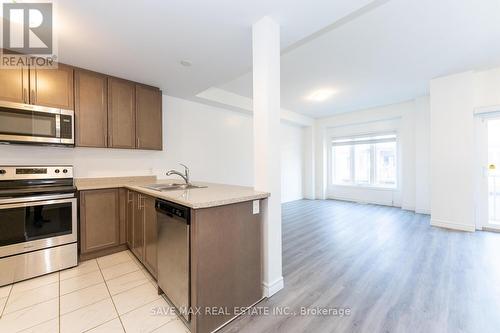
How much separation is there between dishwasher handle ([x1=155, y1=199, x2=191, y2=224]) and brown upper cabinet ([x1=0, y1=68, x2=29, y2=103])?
7.19 ft

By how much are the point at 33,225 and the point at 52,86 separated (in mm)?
1675

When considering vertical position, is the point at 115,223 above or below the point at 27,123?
below

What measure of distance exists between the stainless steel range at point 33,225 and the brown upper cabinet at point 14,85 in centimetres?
80

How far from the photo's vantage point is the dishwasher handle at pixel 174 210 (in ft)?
4.76

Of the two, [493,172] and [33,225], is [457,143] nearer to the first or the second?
[493,172]

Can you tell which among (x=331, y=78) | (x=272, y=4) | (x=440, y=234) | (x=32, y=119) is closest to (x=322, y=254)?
(x=440, y=234)

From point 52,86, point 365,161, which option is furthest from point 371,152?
point 52,86

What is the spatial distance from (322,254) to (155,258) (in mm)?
2052

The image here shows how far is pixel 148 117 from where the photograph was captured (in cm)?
338

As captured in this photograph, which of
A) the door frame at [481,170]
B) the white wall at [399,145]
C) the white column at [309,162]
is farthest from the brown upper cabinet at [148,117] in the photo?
the door frame at [481,170]

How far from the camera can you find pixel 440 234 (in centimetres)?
349

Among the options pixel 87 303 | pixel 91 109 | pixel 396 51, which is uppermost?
pixel 396 51

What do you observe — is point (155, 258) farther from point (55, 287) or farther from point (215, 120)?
point (215, 120)

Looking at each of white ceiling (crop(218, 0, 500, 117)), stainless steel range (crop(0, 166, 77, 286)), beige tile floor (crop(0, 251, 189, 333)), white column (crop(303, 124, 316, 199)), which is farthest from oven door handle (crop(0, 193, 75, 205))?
white column (crop(303, 124, 316, 199))
